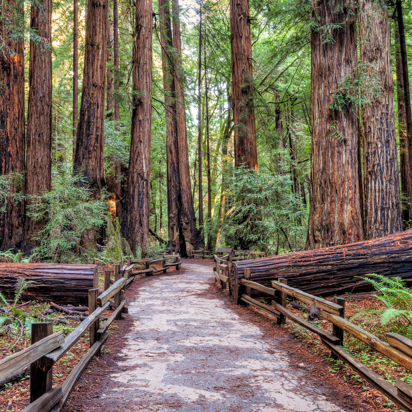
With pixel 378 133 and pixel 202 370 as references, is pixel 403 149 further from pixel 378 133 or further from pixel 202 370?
pixel 202 370

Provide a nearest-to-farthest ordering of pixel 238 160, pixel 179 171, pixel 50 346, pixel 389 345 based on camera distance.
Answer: pixel 50 346
pixel 389 345
pixel 238 160
pixel 179 171

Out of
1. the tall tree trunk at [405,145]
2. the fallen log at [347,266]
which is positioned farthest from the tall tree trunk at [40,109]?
the tall tree trunk at [405,145]

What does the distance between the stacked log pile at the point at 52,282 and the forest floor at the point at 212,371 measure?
42 centimetres

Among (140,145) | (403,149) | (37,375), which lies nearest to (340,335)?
(37,375)

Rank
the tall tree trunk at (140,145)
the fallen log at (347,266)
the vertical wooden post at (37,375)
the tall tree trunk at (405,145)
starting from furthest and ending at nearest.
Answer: the tall tree trunk at (140,145)
the tall tree trunk at (405,145)
the fallen log at (347,266)
the vertical wooden post at (37,375)

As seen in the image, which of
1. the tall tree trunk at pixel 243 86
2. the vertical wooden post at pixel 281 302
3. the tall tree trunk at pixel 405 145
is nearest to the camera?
the vertical wooden post at pixel 281 302

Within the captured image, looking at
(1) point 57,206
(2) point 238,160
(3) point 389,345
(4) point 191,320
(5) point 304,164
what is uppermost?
(5) point 304,164

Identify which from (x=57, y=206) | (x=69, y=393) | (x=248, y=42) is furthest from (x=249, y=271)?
(x=248, y=42)

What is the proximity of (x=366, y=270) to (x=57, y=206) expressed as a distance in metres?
8.37

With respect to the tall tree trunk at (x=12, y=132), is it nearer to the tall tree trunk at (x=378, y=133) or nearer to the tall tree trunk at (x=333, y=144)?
the tall tree trunk at (x=333, y=144)

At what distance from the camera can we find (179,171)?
2067 centimetres

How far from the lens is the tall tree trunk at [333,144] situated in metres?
8.28

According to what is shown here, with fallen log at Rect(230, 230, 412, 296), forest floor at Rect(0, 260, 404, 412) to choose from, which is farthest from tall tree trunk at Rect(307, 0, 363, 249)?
forest floor at Rect(0, 260, 404, 412)

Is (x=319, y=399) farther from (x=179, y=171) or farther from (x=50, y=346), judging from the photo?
(x=179, y=171)
